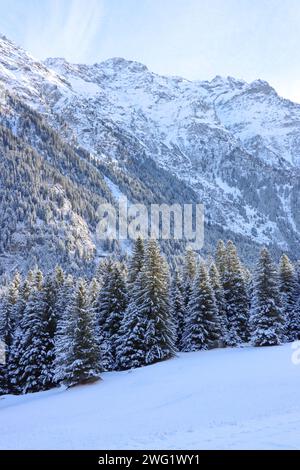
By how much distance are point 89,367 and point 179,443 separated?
20.1 m

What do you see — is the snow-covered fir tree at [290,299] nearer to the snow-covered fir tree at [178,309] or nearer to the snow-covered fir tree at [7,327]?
the snow-covered fir tree at [178,309]

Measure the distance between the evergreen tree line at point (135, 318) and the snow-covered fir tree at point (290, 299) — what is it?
10 cm

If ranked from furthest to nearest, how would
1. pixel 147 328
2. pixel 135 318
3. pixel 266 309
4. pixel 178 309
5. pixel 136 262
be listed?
pixel 178 309 < pixel 136 262 < pixel 266 309 < pixel 135 318 < pixel 147 328

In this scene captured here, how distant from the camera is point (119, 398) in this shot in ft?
84.8

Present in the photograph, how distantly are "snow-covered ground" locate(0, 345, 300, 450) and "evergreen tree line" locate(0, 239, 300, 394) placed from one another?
3.73 meters

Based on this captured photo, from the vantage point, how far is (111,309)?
41.8 m

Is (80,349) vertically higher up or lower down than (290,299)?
lower down

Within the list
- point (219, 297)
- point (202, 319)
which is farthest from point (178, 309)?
point (202, 319)

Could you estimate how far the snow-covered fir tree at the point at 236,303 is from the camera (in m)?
45.6

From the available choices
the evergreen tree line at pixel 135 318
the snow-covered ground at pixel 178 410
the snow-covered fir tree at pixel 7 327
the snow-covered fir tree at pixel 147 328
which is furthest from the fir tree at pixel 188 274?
the snow-covered fir tree at pixel 7 327

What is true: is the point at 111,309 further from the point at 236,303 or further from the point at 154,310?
the point at 236,303

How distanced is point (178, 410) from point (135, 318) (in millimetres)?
17301

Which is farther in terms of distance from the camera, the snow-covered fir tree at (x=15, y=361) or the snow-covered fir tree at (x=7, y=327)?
the snow-covered fir tree at (x=7, y=327)
